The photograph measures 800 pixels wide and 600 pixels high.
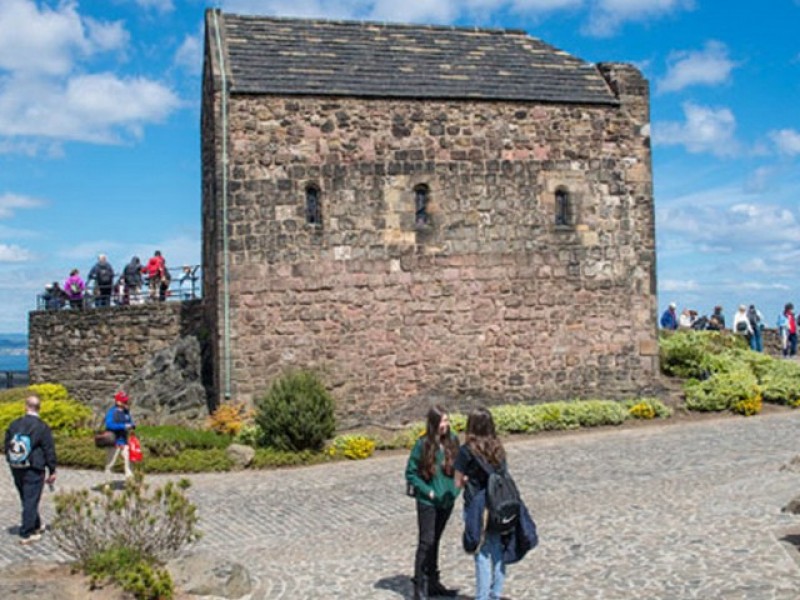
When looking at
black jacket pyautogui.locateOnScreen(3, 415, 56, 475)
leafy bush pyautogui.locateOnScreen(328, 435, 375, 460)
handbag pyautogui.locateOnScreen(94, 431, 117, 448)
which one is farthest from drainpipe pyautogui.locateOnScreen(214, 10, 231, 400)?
black jacket pyautogui.locateOnScreen(3, 415, 56, 475)

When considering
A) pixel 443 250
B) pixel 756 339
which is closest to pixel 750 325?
pixel 756 339

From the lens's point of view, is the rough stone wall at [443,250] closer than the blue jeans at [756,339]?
Yes

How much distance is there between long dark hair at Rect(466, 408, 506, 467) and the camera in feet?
29.3

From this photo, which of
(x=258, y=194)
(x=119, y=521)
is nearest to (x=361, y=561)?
(x=119, y=521)

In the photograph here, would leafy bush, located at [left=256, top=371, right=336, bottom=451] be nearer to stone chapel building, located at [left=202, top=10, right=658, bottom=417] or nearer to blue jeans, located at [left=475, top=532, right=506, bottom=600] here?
stone chapel building, located at [left=202, top=10, right=658, bottom=417]

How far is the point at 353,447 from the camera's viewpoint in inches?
741

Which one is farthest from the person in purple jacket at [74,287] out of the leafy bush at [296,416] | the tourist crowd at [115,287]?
the leafy bush at [296,416]

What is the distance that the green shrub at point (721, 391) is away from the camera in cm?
2203

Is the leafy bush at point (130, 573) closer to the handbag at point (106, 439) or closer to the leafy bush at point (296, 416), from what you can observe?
the handbag at point (106, 439)

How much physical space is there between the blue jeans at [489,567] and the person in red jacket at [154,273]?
1898 centimetres

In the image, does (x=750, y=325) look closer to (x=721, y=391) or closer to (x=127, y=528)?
(x=721, y=391)

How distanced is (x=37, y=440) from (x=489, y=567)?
6900 millimetres

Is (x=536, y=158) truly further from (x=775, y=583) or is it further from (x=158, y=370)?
(x=775, y=583)

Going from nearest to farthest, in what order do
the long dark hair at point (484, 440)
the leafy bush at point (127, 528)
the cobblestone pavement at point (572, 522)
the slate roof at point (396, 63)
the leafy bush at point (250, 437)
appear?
the long dark hair at point (484, 440) < the cobblestone pavement at point (572, 522) < the leafy bush at point (127, 528) < the leafy bush at point (250, 437) < the slate roof at point (396, 63)
